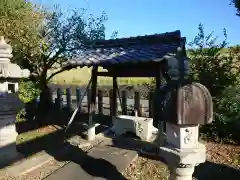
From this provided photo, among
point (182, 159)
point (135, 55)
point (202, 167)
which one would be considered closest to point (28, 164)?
point (135, 55)

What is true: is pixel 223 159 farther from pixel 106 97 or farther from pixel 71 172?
pixel 106 97

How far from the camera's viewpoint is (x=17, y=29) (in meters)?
13.5

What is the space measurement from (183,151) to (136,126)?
17.1 ft

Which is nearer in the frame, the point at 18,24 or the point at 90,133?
the point at 90,133

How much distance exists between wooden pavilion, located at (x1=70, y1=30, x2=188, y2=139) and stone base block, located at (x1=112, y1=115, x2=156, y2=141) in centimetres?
35

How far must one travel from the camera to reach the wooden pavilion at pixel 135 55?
752cm

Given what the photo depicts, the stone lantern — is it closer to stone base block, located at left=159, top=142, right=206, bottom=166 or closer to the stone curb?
the stone curb

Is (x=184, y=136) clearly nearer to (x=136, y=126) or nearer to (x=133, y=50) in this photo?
(x=133, y=50)

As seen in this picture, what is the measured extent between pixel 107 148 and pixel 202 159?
15.6 feet

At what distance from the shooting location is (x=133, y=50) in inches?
332

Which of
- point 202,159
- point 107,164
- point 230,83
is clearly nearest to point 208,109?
point 202,159

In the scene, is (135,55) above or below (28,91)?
above

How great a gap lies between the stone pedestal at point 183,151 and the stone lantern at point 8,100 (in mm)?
4834

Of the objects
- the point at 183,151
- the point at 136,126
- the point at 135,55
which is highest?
the point at 135,55
